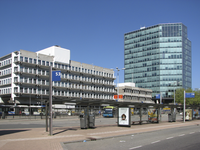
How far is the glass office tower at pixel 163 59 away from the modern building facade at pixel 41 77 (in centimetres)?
4023

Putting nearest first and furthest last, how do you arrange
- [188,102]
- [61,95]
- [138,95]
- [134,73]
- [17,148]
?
[17,148]
[61,95]
[188,102]
[138,95]
[134,73]

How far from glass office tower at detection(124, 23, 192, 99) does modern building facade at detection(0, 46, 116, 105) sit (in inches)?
1584

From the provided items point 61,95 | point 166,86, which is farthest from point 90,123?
point 166,86

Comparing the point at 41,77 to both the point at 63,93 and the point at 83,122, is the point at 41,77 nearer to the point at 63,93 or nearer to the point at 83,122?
the point at 63,93

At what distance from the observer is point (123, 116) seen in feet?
76.5

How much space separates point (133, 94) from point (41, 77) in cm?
4942

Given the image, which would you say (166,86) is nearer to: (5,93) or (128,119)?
(5,93)

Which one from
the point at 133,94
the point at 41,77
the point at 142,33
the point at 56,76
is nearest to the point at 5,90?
the point at 41,77

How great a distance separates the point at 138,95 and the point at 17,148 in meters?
102

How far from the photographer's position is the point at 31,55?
70938 mm

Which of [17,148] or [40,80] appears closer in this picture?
[17,148]

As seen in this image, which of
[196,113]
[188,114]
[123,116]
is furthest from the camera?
[196,113]

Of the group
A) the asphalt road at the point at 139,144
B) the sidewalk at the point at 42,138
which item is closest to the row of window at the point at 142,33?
the sidewalk at the point at 42,138

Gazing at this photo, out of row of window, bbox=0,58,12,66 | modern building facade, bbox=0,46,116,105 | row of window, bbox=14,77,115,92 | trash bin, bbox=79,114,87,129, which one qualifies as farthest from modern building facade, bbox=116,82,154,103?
trash bin, bbox=79,114,87,129
